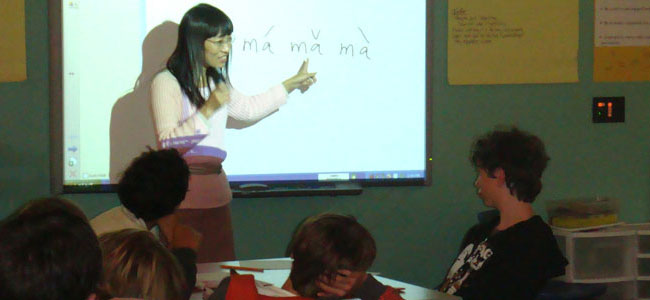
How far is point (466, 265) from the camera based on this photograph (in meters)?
2.68

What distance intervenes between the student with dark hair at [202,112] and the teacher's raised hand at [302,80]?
0.78 feet

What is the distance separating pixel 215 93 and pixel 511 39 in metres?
1.44

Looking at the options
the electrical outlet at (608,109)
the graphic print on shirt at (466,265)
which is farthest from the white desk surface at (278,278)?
the electrical outlet at (608,109)

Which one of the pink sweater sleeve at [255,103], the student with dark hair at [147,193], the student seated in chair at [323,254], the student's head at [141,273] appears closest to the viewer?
the student's head at [141,273]

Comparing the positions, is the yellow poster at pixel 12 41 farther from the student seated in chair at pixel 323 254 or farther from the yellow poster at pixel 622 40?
Result: the yellow poster at pixel 622 40

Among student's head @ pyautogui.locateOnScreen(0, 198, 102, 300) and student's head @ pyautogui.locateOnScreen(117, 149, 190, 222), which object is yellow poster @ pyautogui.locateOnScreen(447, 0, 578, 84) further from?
student's head @ pyautogui.locateOnScreen(0, 198, 102, 300)

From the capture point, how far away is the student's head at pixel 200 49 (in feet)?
11.4

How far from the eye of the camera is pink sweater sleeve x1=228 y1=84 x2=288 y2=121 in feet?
11.7

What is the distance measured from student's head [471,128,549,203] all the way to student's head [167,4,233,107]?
1.32 m

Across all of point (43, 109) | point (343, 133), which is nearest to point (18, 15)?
point (43, 109)

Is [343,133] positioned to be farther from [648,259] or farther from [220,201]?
[648,259]

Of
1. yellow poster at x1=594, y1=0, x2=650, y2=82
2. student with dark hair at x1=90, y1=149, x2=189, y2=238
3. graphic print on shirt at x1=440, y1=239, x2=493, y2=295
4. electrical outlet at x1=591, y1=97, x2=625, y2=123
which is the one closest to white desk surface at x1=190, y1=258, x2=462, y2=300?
graphic print on shirt at x1=440, y1=239, x2=493, y2=295

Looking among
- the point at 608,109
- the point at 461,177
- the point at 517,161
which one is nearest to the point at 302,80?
the point at 461,177

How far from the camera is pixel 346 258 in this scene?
6.07ft
